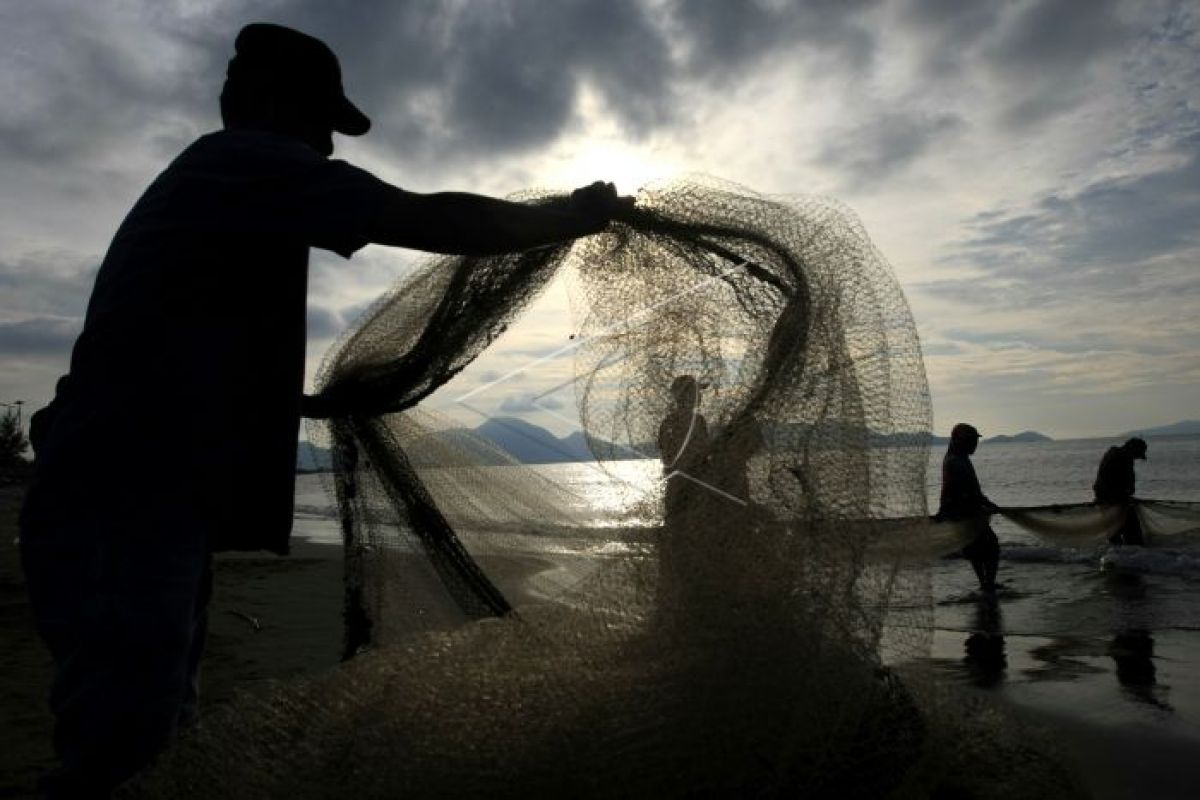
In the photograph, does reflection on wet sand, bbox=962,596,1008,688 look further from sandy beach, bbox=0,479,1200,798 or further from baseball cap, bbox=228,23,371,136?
baseball cap, bbox=228,23,371,136

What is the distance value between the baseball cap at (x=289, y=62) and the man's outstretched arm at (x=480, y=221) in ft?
1.70

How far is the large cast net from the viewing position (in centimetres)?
196

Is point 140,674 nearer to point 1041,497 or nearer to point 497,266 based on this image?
point 497,266

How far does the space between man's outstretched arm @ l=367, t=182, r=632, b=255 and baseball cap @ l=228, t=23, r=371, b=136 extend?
518 mm

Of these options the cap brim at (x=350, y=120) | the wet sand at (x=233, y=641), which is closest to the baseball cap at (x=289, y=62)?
the cap brim at (x=350, y=120)

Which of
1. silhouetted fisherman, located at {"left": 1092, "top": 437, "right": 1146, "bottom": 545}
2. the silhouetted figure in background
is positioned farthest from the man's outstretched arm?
silhouetted fisherman, located at {"left": 1092, "top": 437, "right": 1146, "bottom": 545}

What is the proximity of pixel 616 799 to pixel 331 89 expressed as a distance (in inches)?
75.9

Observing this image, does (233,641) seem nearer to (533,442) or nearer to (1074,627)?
(533,442)

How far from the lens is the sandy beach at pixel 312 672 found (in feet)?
10.7

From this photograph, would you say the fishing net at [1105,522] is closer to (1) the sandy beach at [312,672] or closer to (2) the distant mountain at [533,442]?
A: (1) the sandy beach at [312,672]

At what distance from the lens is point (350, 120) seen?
7.69 feet

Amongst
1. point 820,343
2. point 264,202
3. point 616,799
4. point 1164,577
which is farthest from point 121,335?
point 1164,577

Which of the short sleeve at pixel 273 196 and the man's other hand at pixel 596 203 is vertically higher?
the man's other hand at pixel 596 203

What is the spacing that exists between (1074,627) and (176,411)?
324 inches
